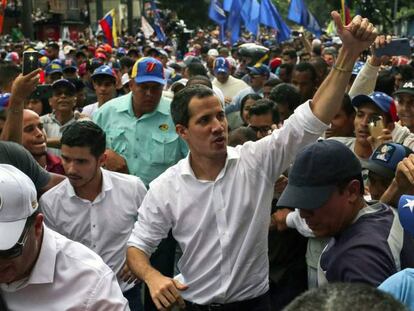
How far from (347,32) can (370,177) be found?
2.87ft

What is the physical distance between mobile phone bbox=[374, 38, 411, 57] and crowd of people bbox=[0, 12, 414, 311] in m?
0.79

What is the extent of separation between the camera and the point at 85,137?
4.28m

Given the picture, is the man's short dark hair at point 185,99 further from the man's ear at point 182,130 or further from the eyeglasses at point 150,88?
the eyeglasses at point 150,88

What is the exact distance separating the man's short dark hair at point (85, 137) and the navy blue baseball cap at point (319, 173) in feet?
5.75

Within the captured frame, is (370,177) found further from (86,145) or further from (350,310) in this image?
(350,310)

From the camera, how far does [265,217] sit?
3592 millimetres

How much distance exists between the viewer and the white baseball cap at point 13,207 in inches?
90.9

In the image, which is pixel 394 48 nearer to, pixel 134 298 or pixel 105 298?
pixel 134 298

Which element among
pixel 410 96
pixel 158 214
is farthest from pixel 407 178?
pixel 410 96

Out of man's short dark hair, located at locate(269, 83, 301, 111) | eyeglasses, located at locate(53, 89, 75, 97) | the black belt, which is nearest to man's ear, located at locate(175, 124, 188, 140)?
the black belt

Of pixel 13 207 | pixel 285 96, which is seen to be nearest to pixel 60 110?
pixel 285 96

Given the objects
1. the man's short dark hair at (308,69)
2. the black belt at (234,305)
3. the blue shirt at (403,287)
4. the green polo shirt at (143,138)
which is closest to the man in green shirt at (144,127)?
the green polo shirt at (143,138)

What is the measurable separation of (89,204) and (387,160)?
1.74m

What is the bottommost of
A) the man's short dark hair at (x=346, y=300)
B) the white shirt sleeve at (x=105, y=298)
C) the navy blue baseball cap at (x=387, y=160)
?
the white shirt sleeve at (x=105, y=298)
